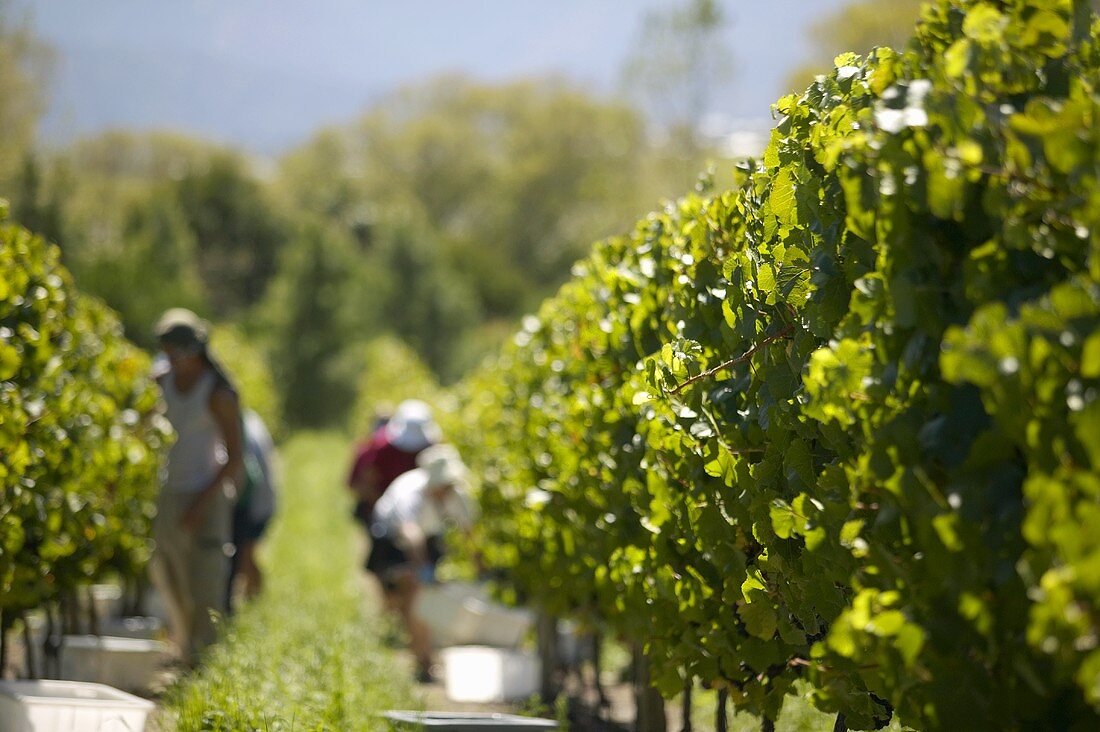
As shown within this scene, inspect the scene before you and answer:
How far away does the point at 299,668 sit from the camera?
16.8ft

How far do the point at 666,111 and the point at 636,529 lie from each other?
28.2 m

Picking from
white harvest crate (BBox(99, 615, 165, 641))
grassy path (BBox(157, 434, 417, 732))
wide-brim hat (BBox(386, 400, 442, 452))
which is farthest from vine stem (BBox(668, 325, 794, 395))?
wide-brim hat (BBox(386, 400, 442, 452))

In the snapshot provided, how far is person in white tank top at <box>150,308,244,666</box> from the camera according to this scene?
6176mm

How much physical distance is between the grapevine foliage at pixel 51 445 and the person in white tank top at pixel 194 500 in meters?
0.19

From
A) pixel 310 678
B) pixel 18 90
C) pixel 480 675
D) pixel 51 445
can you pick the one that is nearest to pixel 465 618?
pixel 480 675

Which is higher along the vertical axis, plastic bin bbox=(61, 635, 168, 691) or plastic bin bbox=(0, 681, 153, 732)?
plastic bin bbox=(61, 635, 168, 691)

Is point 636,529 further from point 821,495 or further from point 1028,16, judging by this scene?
point 1028,16

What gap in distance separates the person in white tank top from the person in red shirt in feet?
8.85

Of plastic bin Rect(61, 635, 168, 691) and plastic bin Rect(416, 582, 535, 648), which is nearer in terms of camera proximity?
plastic bin Rect(61, 635, 168, 691)

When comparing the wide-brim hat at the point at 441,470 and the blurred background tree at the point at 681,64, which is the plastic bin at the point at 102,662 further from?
the blurred background tree at the point at 681,64

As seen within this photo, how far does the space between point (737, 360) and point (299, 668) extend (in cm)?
298

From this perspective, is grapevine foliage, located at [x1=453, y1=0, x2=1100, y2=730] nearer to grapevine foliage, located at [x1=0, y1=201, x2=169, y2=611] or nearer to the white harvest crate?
grapevine foliage, located at [x1=0, y1=201, x2=169, y2=611]

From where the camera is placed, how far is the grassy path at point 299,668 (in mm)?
4113

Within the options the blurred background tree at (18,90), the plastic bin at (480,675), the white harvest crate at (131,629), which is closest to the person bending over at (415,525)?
the plastic bin at (480,675)
